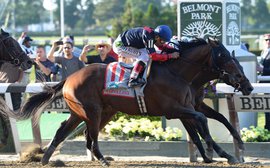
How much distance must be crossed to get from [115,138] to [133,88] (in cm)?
176

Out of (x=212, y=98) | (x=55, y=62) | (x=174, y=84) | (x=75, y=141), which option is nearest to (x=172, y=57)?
(x=174, y=84)

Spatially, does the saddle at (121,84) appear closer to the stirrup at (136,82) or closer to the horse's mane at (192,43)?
the stirrup at (136,82)

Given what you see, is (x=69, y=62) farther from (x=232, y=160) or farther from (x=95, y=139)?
(x=232, y=160)

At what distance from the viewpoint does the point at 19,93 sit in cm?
1024

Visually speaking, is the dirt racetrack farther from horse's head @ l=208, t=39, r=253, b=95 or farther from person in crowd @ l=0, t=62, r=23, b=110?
person in crowd @ l=0, t=62, r=23, b=110

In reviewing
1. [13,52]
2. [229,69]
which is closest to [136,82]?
[229,69]

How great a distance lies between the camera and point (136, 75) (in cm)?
887

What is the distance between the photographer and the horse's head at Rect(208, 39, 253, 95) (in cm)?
902

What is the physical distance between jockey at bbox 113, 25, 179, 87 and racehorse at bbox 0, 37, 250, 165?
16 centimetres

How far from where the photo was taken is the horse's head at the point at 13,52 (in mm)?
9305

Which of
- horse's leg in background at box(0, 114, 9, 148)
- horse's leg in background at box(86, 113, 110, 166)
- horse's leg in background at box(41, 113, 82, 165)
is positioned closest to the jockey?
horse's leg in background at box(86, 113, 110, 166)

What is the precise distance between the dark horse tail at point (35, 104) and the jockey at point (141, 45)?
975mm

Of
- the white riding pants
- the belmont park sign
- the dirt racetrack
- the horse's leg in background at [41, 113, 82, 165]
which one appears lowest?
the dirt racetrack

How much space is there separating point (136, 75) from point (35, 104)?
1497mm
